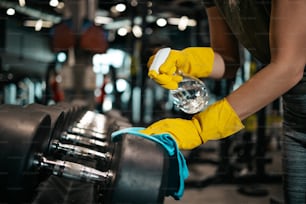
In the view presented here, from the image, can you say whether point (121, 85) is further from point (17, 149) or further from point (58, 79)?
point (17, 149)

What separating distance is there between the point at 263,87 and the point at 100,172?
28 cm

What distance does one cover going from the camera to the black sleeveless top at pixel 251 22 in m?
0.67

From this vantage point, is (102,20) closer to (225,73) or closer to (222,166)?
(222,166)

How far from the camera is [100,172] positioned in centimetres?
55

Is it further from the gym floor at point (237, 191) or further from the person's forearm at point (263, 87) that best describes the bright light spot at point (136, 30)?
the person's forearm at point (263, 87)

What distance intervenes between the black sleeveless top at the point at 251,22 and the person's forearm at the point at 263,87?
0.14 m

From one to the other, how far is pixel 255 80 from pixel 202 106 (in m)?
0.18

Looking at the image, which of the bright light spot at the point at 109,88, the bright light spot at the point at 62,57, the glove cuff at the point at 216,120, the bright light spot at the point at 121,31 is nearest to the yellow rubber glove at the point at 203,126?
the glove cuff at the point at 216,120

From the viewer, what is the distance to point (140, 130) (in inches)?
20.2

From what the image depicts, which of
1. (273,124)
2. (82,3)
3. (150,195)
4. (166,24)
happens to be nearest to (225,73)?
(150,195)

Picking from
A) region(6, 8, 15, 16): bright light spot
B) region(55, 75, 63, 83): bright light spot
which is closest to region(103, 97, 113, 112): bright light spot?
region(55, 75, 63, 83): bright light spot

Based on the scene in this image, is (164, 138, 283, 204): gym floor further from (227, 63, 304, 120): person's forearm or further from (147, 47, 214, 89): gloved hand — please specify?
(227, 63, 304, 120): person's forearm

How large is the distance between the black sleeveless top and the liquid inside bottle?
0.42ft

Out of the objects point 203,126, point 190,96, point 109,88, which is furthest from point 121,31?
point 203,126
